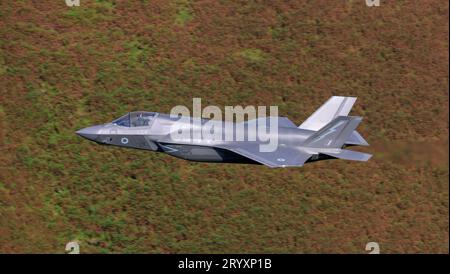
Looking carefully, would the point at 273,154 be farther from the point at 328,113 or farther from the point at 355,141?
the point at 328,113

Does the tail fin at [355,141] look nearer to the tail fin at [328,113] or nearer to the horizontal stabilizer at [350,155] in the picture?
the horizontal stabilizer at [350,155]

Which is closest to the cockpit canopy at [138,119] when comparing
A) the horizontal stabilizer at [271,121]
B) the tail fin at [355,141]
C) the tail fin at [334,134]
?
the horizontal stabilizer at [271,121]

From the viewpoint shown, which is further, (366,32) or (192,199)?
(366,32)

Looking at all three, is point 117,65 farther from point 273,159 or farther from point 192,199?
point 273,159

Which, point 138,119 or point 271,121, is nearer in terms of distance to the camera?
point 138,119

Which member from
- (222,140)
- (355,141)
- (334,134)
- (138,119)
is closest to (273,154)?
(222,140)

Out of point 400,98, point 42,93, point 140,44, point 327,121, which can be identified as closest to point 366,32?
point 400,98
